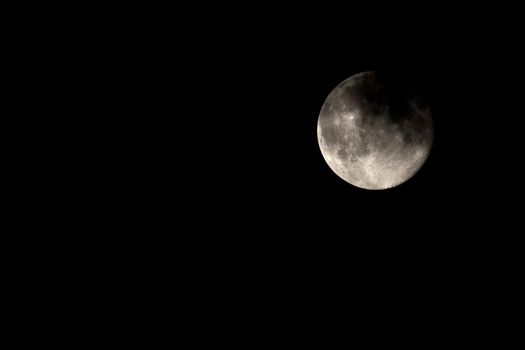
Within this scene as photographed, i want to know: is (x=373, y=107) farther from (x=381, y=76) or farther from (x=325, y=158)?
(x=325, y=158)

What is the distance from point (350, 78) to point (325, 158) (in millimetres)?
769

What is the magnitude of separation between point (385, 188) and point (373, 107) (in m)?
0.79

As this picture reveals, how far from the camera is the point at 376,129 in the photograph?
3107 mm

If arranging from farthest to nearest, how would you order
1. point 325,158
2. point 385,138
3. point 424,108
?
1. point 325,158
2. point 424,108
3. point 385,138

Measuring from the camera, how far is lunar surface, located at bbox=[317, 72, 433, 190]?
10.3 ft

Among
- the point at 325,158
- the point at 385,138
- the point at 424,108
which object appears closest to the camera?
the point at 385,138

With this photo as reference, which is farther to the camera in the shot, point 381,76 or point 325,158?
point 325,158

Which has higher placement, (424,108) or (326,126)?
(424,108)

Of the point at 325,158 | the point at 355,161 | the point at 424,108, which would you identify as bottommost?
the point at 355,161

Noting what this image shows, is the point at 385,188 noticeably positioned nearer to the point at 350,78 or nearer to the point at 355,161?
the point at 355,161

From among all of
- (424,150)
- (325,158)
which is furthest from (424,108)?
(325,158)

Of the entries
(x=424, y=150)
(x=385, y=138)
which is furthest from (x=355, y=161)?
(x=424, y=150)

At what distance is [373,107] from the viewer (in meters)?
3.12

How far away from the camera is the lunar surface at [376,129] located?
312 centimetres
